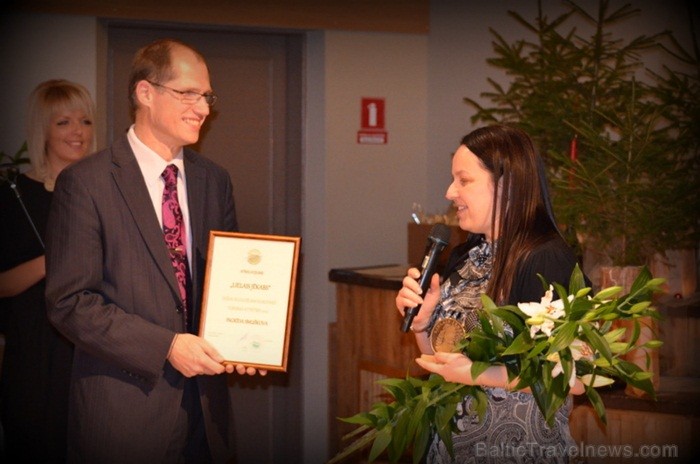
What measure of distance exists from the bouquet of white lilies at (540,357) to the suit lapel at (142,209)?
2.40 feet

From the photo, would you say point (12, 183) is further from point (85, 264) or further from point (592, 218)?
point (592, 218)

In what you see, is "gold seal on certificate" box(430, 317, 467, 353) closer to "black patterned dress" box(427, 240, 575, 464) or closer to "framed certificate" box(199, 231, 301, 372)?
"black patterned dress" box(427, 240, 575, 464)

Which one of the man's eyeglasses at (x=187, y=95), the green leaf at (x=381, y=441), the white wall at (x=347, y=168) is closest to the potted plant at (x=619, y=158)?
the white wall at (x=347, y=168)

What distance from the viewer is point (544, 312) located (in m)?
2.16

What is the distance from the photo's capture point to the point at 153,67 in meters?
2.80

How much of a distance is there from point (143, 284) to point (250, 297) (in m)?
0.31

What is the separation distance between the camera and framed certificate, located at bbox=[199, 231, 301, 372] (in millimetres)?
2746

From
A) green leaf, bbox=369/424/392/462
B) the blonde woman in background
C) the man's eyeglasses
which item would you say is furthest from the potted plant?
the blonde woman in background

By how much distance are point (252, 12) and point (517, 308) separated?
3332 mm

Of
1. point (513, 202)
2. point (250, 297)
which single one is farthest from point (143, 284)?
point (513, 202)

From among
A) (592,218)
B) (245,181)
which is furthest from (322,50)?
(592,218)

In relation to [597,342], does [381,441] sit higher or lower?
lower

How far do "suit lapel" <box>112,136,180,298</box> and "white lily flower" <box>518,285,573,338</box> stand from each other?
103 centimetres

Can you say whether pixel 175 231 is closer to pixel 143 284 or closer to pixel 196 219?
pixel 196 219
